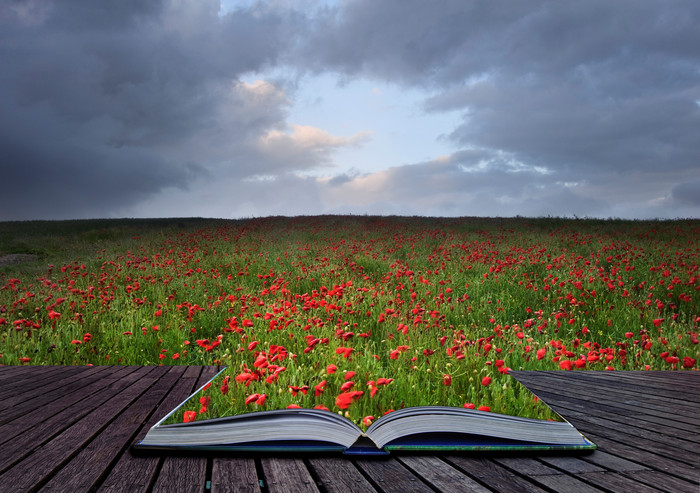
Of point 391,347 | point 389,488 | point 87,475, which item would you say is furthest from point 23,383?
point 391,347

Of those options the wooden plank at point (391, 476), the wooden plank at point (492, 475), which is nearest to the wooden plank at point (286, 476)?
the wooden plank at point (391, 476)

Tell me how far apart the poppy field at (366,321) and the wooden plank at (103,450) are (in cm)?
24

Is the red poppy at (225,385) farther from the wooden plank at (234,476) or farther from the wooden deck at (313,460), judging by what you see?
the wooden plank at (234,476)

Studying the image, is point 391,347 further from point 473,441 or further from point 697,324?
point 697,324

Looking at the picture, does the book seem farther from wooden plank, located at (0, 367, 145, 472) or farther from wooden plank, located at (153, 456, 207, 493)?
wooden plank, located at (0, 367, 145, 472)

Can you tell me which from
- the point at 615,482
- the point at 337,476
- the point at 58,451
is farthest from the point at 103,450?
the point at 615,482

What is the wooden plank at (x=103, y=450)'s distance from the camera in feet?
3.87

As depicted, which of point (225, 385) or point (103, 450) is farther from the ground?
point (103, 450)

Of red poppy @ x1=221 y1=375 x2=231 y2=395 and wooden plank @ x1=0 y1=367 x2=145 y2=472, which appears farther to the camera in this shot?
red poppy @ x1=221 y1=375 x2=231 y2=395

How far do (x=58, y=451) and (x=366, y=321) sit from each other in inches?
147

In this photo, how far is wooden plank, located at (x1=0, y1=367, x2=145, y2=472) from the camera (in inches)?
55.5

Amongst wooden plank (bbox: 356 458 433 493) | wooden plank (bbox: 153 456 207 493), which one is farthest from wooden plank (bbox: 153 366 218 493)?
wooden plank (bbox: 356 458 433 493)

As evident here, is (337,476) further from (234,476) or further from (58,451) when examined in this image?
(58,451)

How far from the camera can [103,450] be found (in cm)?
140
